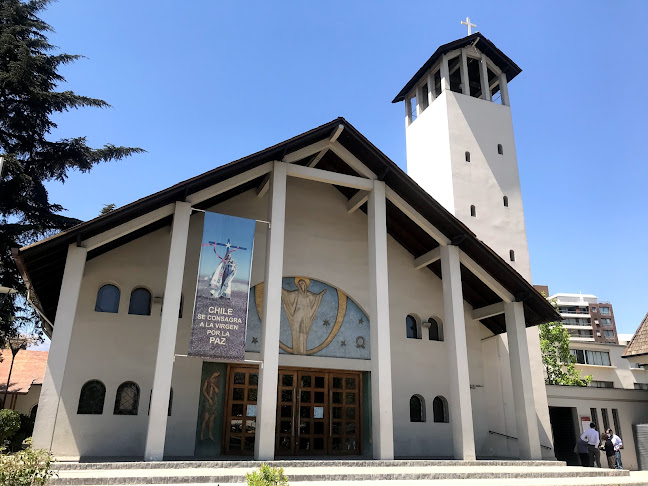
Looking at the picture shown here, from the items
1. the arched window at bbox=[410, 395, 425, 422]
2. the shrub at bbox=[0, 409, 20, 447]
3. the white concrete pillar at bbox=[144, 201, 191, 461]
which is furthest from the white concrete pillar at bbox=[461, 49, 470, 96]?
the shrub at bbox=[0, 409, 20, 447]

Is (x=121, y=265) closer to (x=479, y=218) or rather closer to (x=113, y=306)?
(x=113, y=306)

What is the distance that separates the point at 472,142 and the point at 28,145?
52.8ft

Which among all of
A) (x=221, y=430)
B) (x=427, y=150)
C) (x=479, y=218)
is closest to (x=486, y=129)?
(x=427, y=150)

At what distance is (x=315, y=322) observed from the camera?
584 inches

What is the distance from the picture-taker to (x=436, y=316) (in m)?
16.7

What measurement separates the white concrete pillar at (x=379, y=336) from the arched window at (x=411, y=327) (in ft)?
11.0

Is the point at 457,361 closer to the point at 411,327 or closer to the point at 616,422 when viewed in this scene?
the point at 411,327

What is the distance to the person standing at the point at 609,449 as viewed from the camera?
674 inches

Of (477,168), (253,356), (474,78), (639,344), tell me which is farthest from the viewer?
(474,78)

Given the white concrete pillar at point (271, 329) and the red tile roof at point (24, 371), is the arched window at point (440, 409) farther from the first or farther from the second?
the red tile roof at point (24, 371)

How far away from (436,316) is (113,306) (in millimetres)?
9548

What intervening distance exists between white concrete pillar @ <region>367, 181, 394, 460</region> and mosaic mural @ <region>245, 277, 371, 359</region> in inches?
78.7

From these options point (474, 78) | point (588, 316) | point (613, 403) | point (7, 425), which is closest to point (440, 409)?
point (613, 403)

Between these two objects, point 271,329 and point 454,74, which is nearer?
point 271,329
